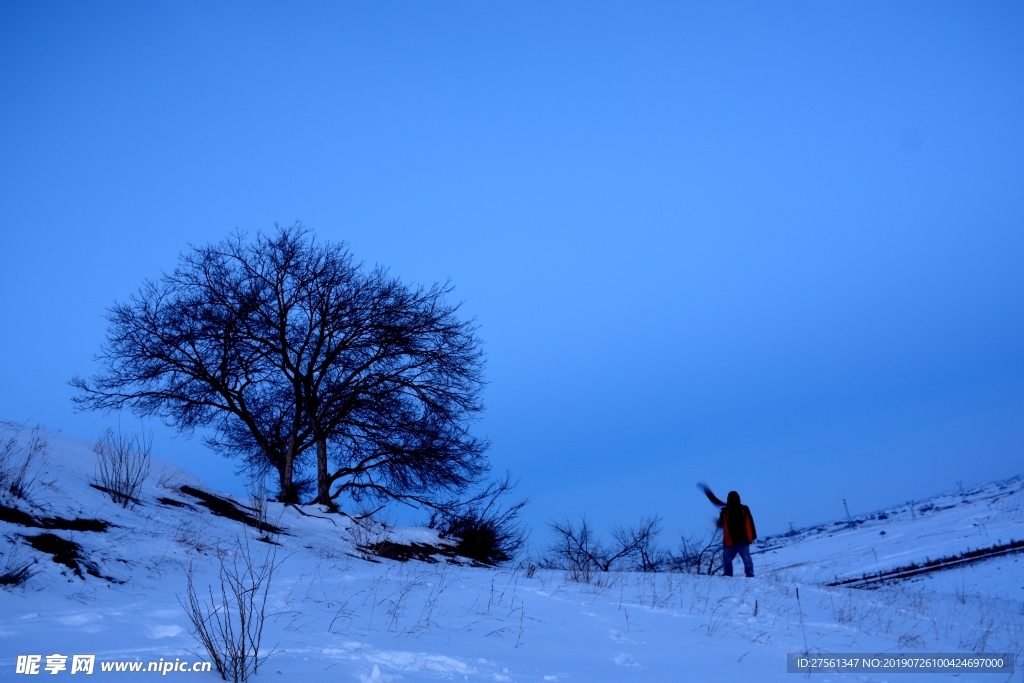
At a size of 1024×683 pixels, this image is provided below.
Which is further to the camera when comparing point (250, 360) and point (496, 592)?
point (250, 360)

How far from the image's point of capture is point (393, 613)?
16.7 feet

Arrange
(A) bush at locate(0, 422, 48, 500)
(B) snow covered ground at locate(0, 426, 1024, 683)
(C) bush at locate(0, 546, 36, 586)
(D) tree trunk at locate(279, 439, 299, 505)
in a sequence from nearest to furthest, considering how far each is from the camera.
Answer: (B) snow covered ground at locate(0, 426, 1024, 683) < (C) bush at locate(0, 546, 36, 586) < (A) bush at locate(0, 422, 48, 500) < (D) tree trunk at locate(279, 439, 299, 505)

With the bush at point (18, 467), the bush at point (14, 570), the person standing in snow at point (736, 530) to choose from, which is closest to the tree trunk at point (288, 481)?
the bush at point (18, 467)

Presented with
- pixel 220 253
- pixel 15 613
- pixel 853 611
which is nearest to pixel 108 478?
pixel 15 613

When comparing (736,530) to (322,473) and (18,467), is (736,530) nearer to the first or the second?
(322,473)

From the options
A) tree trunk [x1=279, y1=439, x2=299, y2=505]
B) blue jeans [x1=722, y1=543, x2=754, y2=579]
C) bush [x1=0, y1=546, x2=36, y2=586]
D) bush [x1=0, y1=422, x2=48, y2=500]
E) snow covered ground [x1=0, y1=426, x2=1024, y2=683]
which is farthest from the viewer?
tree trunk [x1=279, y1=439, x2=299, y2=505]

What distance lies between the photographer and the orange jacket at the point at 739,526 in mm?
11562

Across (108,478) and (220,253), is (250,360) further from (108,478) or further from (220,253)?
(108,478)

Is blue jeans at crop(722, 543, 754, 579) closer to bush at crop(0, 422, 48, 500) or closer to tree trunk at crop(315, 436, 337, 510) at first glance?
tree trunk at crop(315, 436, 337, 510)

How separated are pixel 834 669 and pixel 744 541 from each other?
23.0ft

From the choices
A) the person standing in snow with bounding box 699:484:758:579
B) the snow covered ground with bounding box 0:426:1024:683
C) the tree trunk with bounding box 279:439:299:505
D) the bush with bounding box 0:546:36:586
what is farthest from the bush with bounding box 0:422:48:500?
the person standing in snow with bounding box 699:484:758:579

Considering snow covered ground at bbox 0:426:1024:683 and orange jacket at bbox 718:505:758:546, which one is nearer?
snow covered ground at bbox 0:426:1024:683

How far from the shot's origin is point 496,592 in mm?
7016

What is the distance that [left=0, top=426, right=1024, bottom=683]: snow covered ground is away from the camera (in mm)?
3637
